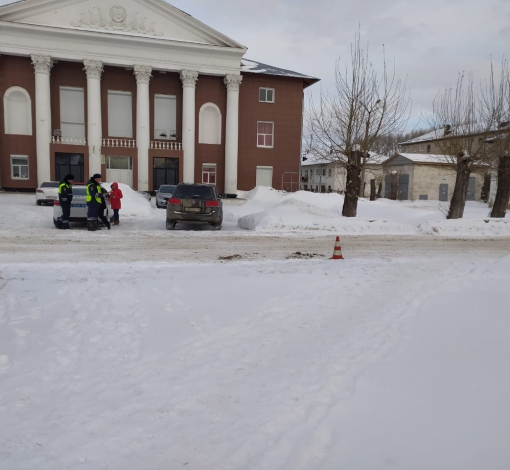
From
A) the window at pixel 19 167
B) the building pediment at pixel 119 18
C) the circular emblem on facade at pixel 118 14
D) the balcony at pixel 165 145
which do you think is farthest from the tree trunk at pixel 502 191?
the window at pixel 19 167

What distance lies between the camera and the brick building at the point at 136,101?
1270 inches

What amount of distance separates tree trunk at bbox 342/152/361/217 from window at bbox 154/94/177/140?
2266cm

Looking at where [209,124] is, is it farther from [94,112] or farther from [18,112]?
[18,112]

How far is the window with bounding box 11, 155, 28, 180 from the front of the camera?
33.8 meters

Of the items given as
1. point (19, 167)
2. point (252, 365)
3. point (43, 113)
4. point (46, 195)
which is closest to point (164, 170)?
point (43, 113)

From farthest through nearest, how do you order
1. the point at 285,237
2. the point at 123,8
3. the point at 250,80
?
the point at 250,80
the point at 123,8
the point at 285,237

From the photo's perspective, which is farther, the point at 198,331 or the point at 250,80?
the point at 250,80

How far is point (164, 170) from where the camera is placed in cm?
3684

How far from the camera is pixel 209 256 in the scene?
31.6 ft

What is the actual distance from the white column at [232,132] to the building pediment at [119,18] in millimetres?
2918

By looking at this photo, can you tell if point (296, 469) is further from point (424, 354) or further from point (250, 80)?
point (250, 80)

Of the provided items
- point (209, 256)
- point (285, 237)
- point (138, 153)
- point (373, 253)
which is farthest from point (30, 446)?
point (138, 153)

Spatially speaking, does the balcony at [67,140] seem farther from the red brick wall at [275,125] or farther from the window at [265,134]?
the window at [265,134]

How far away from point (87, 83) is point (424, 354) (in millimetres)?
35339
